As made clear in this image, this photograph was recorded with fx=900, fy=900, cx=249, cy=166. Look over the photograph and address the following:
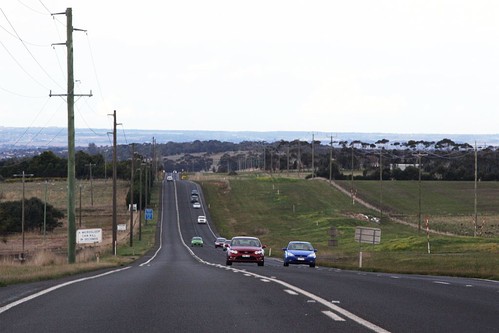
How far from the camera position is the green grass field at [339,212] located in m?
78.0

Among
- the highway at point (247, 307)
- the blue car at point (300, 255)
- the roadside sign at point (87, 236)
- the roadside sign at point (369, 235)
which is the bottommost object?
the blue car at point (300, 255)

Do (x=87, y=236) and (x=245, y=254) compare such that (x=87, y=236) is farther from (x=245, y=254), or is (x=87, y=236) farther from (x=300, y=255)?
(x=300, y=255)

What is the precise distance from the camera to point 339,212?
394ft

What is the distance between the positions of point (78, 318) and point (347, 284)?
982 cm

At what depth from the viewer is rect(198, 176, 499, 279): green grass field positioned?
7800 cm

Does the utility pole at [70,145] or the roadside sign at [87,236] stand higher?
the utility pole at [70,145]

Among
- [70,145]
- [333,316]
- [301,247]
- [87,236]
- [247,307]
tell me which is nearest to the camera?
[333,316]

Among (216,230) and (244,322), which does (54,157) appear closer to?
(216,230)

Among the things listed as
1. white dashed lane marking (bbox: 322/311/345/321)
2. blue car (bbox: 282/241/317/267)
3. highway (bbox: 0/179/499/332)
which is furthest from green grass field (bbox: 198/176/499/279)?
white dashed lane marking (bbox: 322/311/345/321)

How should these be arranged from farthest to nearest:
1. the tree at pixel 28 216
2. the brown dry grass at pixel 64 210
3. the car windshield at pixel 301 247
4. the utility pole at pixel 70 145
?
the tree at pixel 28 216
the brown dry grass at pixel 64 210
the car windshield at pixel 301 247
the utility pole at pixel 70 145

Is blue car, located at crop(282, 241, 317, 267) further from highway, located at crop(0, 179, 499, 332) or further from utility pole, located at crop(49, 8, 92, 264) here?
highway, located at crop(0, 179, 499, 332)

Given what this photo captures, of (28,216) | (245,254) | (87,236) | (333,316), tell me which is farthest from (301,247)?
(28,216)

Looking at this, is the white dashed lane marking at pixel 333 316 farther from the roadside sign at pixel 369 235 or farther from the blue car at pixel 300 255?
the blue car at pixel 300 255

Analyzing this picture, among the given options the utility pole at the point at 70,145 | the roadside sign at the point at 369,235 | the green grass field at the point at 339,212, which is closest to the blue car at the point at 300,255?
the roadside sign at the point at 369,235
